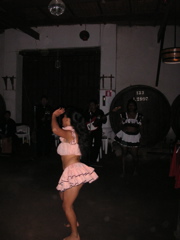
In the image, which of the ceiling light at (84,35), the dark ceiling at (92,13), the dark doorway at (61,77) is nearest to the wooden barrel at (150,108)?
the dark doorway at (61,77)

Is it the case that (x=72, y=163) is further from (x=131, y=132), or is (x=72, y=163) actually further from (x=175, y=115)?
(x=175, y=115)

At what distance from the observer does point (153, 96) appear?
24.0 ft

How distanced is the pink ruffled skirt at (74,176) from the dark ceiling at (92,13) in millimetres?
4844

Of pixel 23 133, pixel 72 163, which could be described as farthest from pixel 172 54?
pixel 23 133

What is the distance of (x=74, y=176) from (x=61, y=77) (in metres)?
Result: 6.64

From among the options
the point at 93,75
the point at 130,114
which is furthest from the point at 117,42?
the point at 130,114

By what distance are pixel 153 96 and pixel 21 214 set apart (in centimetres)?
529

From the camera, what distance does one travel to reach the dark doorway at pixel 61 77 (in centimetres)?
838

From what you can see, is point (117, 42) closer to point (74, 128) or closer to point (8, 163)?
point (8, 163)

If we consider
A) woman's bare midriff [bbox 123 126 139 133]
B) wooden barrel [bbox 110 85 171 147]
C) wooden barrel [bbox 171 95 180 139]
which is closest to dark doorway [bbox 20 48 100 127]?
wooden barrel [bbox 110 85 171 147]

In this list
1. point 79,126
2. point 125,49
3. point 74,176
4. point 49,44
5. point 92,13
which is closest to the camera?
point 74,176

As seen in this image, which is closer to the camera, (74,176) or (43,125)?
(74,176)

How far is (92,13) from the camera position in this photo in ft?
23.4

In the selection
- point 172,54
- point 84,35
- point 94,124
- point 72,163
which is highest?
point 84,35
